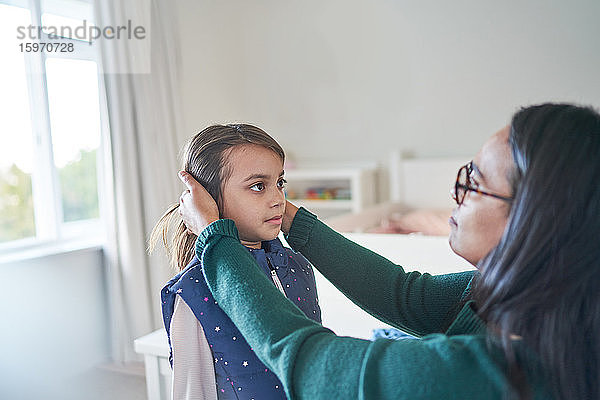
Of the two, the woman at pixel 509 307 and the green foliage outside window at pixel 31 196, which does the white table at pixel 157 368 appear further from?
the green foliage outside window at pixel 31 196

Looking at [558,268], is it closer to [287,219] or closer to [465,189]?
[465,189]

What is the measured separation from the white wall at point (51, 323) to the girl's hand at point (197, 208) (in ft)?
6.12

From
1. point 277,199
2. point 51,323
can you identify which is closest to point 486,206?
point 277,199

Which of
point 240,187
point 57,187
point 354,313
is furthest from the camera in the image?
point 57,187

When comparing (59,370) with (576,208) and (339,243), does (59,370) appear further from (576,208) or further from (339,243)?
(576,208)

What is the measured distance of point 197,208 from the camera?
2.98 ft

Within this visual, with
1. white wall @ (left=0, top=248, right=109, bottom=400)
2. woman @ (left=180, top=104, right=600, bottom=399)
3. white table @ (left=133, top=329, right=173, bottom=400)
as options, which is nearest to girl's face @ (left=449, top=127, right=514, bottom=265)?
woman @ (left=180, top=104, right=600, bottom=399)

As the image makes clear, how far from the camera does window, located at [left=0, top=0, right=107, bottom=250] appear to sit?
261 centimetres

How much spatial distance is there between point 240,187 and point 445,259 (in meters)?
1.06

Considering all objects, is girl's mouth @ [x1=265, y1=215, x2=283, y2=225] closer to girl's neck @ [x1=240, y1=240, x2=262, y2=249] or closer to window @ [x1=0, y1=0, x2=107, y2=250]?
girl's neck @ [x1=240, y1=240, x2=262, y2=249]

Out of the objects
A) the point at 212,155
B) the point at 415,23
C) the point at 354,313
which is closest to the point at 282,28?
the point at 415,23

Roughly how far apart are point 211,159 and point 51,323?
201 centimetres

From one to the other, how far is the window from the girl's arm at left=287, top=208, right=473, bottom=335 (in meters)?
2.01

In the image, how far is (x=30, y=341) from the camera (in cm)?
257
